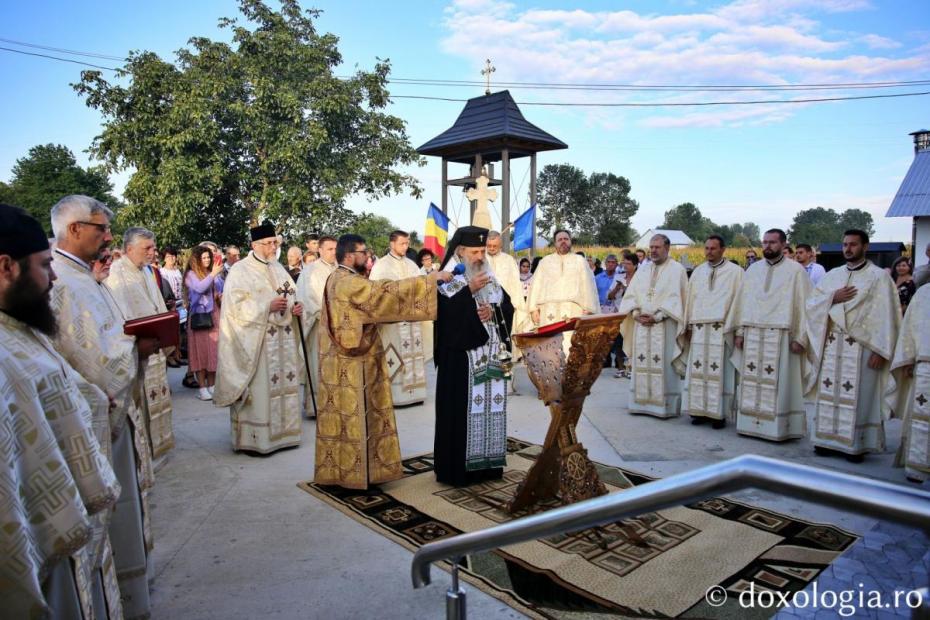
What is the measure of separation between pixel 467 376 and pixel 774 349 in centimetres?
343

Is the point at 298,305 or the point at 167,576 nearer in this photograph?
the point at 167,576

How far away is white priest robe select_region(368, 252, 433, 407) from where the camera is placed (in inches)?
307

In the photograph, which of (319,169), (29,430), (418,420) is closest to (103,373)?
(29,430)

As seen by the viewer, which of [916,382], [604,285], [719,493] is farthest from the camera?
[604,285]

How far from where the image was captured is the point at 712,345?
6840 mm

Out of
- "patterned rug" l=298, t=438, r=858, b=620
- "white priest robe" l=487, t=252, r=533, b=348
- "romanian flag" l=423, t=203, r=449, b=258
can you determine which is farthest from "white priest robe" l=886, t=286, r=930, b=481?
"romanian flag" l=423, t=203, r=449, b=258

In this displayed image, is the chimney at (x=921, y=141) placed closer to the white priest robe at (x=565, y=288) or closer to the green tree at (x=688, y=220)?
the white priest robe at (x=565, y=288)

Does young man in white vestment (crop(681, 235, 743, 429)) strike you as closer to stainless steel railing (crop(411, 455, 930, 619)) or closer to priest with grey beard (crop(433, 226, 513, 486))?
priest with grey beard (crop(433, 226, 513, 486))

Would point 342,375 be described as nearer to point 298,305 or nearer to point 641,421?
point 298,305

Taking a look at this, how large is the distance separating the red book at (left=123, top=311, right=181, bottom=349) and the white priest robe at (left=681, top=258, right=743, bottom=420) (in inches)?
218

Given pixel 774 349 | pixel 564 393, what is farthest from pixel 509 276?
pixel 564 393

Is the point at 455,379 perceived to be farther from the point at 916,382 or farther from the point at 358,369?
the point at 916,382

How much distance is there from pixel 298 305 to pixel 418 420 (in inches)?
77.6

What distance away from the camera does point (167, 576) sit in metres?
3.52
